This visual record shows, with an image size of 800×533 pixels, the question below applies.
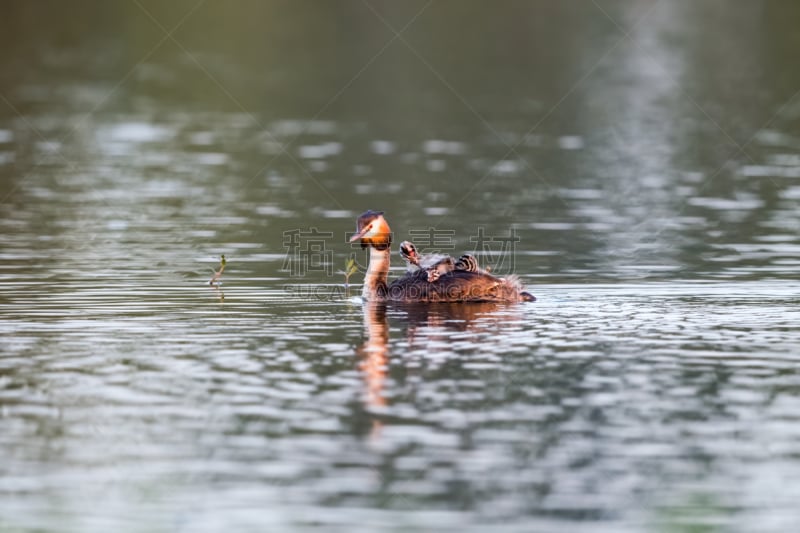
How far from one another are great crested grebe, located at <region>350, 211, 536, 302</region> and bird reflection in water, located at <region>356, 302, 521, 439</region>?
0.40ft

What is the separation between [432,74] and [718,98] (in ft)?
33.1

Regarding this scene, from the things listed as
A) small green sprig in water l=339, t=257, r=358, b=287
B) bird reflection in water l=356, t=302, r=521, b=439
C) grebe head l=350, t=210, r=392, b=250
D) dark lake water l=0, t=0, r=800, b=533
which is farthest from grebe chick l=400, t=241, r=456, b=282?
small green sprig in water l=339, t=257, r=358, b=287

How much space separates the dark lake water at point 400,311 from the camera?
29.4 feet

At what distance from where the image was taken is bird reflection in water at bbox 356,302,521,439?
38.1ft

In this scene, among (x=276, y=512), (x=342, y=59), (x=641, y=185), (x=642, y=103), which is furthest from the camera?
(x=342, y=59)

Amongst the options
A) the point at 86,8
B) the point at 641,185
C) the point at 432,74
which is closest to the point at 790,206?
the point at 641,185

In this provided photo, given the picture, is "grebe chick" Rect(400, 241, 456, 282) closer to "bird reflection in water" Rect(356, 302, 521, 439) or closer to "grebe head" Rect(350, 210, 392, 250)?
"grebe head" Rect(350, 210, 392, 250)

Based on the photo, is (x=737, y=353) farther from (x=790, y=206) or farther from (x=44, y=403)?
(x=790, y=206)

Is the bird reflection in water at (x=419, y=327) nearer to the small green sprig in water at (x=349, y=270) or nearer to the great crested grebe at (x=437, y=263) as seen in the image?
the great crested grebe at (x=437, y=263)

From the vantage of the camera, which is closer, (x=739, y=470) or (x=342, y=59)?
(x=739, y=470)

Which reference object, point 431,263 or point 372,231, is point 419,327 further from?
point 372,231

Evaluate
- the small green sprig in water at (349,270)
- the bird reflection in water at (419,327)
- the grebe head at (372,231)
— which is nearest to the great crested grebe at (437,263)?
the grebe head at (372,231)

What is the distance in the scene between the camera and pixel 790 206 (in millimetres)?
22953

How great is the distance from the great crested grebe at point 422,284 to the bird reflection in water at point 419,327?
0.40 ft
